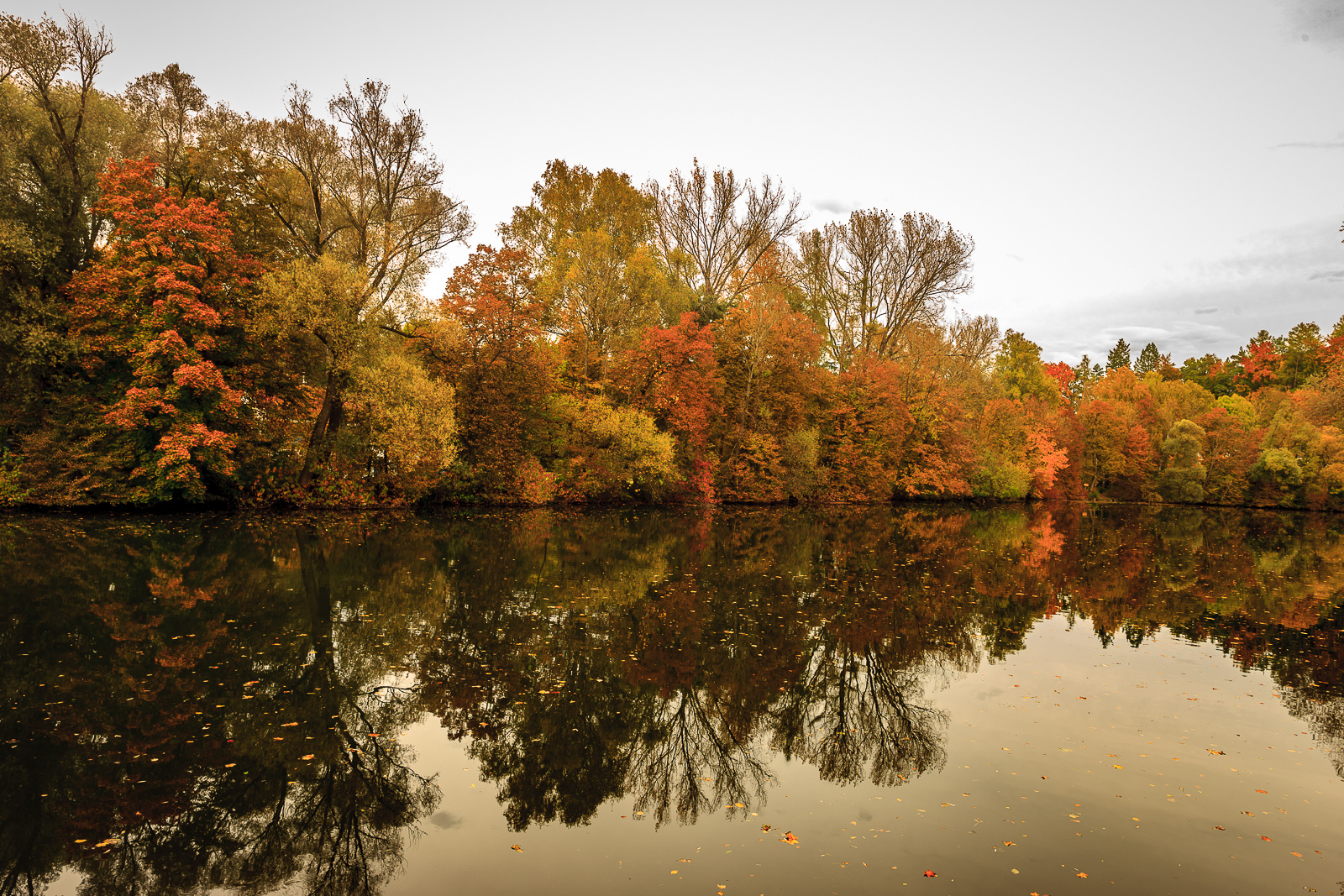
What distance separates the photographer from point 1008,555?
24.1 m

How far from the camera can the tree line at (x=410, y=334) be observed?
80.6 ft

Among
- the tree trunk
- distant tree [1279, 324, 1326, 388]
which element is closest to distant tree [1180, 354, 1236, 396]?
distant tree [1279, 324, 1326, 388]

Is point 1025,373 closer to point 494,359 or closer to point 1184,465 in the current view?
point 1184,465

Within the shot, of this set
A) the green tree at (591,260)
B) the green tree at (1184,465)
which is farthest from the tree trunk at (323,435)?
the green tree at (1184,465)

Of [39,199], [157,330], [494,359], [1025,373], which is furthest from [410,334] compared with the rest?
[1025,373]

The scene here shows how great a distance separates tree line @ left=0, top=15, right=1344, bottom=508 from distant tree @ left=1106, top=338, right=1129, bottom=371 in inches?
2840

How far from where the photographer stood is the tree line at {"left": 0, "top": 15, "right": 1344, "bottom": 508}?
2456cm

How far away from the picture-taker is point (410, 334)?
104 feet

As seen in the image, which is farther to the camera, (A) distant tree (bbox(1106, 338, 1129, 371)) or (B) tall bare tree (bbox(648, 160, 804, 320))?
(A) distant tree (bbox(1106, 338, 1129, 371))

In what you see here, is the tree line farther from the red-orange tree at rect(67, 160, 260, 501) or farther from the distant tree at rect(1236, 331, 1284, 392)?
the distant tree at rect(1236, 331, 1284, 392)

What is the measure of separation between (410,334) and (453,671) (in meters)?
25.1

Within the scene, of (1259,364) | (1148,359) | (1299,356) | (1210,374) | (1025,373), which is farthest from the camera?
(1148,359)

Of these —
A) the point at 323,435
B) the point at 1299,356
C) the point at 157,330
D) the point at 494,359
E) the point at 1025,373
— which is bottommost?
the point at 323,435

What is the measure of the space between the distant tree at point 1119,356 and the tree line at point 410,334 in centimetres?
7213
